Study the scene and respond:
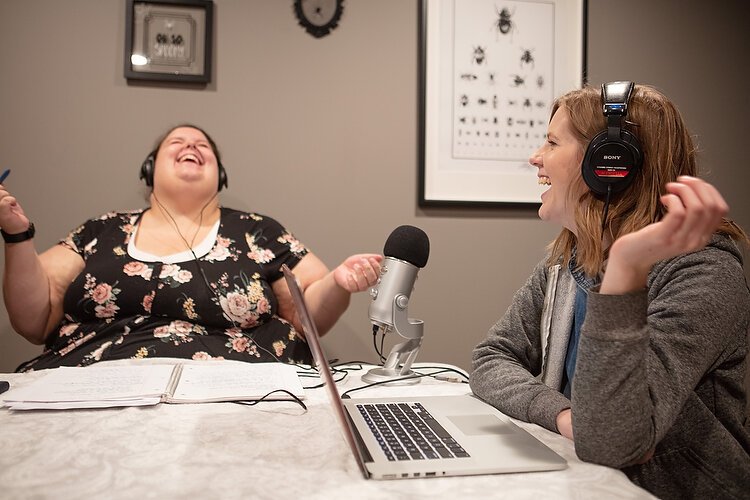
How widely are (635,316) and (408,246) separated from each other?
1.90 ft

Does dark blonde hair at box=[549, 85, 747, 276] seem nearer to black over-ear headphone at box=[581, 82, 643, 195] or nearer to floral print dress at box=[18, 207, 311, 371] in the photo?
black over-ear headphone at box=[581, 82, 643, 195]

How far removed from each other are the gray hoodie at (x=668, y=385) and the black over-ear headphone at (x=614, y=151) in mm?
151

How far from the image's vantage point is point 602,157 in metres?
0.91

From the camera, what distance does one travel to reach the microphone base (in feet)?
3.95

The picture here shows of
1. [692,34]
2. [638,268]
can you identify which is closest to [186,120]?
[638,268]

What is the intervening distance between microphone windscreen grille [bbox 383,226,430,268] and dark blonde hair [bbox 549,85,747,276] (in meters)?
0.35

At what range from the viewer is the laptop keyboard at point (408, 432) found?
715 millimetres

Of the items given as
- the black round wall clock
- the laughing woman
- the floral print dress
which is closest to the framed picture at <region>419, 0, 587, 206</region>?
A: the black round wall clock

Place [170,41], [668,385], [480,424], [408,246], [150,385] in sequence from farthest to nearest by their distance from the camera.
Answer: [170,41], [408,246], [150,385], [480,424], [668,385]

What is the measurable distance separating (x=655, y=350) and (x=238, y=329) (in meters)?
1.27

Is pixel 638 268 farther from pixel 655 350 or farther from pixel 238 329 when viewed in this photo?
pixel 238 329

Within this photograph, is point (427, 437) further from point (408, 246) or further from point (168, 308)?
point (168, 308)

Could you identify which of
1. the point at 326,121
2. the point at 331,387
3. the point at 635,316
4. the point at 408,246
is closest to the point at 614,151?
the point at 635,316

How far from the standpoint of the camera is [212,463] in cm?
69
